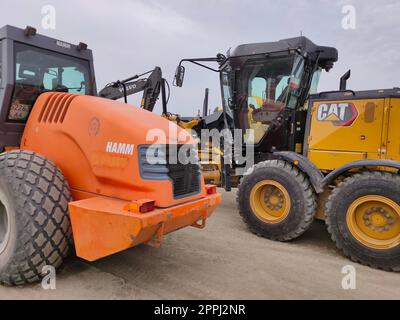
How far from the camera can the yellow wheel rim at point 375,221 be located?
3674 mm

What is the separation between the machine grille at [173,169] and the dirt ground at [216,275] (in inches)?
33.7

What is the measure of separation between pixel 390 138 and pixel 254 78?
227cm

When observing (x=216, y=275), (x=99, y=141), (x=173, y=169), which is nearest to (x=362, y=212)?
(x=216, y=275)

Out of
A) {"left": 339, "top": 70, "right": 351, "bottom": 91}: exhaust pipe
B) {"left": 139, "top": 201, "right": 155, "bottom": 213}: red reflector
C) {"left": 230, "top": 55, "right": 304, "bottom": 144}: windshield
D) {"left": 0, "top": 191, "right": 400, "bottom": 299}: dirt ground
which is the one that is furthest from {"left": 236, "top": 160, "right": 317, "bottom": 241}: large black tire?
{"left": 139, "top": 201, "right": 155, "bottom": 213}: red reflector

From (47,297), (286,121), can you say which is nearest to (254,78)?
(286,121)

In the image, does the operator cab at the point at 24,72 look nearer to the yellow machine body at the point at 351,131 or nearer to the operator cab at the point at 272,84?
the operator cab at the point at 272,84

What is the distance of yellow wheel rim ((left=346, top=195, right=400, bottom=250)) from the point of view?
145 inches

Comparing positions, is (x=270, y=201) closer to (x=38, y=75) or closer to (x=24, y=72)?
(x=38, y=75)

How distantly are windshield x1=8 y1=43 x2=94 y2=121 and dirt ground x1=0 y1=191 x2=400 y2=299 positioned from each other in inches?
68.1

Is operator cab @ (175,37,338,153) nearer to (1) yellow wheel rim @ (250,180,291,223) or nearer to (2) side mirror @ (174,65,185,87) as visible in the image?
(2) side mirror @ (174,65,185,87)

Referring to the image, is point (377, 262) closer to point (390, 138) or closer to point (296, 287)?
point (296, 287)

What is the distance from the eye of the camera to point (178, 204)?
2900mm

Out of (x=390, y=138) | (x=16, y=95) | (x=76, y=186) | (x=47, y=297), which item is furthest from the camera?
(x=390, y=138)

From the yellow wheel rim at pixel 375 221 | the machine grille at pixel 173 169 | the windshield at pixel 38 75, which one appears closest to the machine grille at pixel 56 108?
the windshield at pixel 38 75
